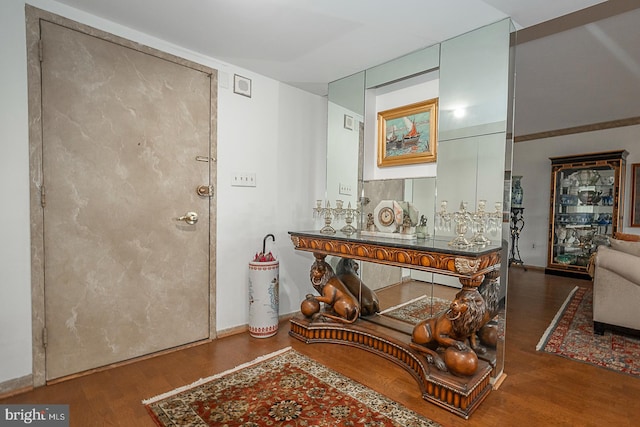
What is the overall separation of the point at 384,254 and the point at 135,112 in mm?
2041

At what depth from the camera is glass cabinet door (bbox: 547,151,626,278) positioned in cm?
501

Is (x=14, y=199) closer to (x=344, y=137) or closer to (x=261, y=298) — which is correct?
(x=261, y=298)

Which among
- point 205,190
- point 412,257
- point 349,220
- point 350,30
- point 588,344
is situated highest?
point 350,30

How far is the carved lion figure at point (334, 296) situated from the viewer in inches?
102

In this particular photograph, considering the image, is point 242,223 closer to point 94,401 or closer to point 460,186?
point 94,401

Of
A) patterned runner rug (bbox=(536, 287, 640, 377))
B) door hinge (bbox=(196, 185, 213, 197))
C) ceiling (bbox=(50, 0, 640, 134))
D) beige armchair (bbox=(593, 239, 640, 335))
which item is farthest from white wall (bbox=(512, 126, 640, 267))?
door hinge (bbox=(196, 185, 213, 197))

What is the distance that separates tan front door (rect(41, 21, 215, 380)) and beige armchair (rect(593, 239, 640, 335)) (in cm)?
353

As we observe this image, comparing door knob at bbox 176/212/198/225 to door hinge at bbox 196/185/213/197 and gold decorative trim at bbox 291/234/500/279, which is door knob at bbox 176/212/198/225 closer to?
door hinge at bbox 196/185/213/197

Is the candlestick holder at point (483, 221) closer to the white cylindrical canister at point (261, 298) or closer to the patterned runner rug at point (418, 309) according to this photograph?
the patterned runner rug at point (418, 309)

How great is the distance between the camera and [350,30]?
2.21 m

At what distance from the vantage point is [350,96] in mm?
2992

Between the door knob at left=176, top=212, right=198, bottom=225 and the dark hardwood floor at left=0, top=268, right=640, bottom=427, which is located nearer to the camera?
the dark hardwood floor at left=0, top=268, right=640, bottom=427

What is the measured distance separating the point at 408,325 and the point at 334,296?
2.08 ft

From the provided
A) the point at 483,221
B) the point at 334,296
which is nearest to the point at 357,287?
the point at 334,296
